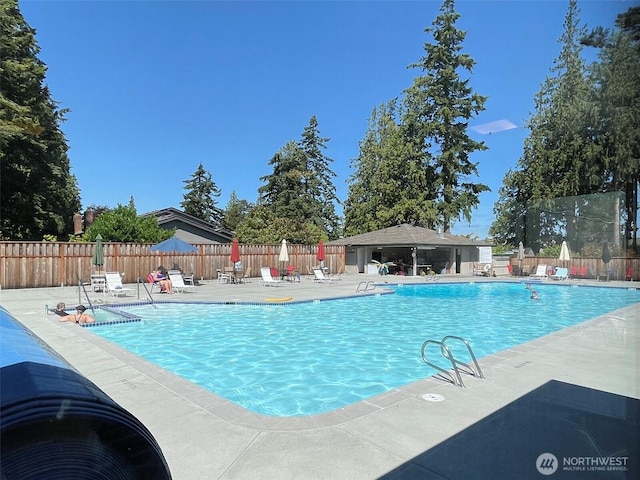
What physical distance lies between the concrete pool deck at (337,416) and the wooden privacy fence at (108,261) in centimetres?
1284

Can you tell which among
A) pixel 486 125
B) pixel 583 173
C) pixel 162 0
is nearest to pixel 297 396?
pixel 486 125

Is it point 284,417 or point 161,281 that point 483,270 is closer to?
point 161,281

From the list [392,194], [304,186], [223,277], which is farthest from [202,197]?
[223,277]

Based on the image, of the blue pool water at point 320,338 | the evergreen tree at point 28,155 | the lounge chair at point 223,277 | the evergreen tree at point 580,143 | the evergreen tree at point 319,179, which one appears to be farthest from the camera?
the evergreen tree at point 319,179

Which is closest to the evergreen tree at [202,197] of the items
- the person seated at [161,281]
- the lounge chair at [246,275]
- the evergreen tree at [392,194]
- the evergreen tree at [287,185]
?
the evergreen tree at [287,185]

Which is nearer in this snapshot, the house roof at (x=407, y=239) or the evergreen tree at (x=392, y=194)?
the house roof at (x=407, y=239)

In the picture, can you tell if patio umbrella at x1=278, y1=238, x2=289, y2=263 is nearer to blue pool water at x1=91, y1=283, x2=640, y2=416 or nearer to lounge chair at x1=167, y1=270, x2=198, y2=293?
lounge chair at x1=167, y1=270, x2=198, y2=293

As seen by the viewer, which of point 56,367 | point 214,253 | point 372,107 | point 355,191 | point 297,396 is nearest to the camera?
point 56,367

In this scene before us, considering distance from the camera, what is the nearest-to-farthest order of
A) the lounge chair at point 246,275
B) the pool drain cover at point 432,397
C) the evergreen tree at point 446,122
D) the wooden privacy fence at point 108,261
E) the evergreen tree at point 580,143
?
the evergreen tree at point 580,143 < the pool drain cover at point 432,397 < the wooden privacy fence at point 108,261 < the lounge chair at point 246,275 < the evergreen tree at point 446,122

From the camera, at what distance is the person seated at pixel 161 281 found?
16.0 m

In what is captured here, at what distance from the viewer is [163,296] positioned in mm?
14812

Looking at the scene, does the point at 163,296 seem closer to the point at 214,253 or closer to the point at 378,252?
the point at 214,253

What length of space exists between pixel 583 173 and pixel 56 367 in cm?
269

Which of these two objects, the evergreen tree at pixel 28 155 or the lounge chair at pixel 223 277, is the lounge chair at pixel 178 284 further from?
the evergreen tree at pixel 28 155
